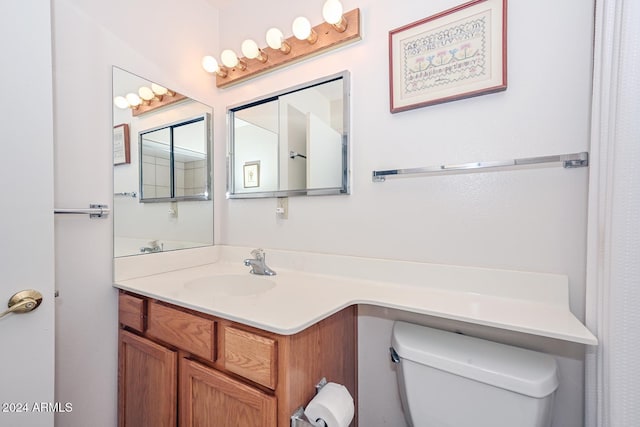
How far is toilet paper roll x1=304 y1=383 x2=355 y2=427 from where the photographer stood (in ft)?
2.45

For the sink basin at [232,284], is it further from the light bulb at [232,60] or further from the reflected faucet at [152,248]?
the light bulb at [232,60]

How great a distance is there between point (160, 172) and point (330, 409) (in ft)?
4.44

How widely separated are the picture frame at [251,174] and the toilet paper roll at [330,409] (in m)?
1.09

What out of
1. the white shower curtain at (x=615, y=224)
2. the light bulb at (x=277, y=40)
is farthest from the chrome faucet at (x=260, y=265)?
the white shower curtain at (x=615, y=224)

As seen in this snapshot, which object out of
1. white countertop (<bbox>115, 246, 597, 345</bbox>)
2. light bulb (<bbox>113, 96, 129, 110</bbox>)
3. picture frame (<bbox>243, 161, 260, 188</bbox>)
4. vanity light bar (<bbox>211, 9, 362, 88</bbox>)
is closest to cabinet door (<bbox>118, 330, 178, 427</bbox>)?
white countertop (<bbox>115, 246, 597, 345</bbox>)

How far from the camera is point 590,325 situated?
75cm

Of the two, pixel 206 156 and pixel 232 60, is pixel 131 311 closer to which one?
pixel 206 156

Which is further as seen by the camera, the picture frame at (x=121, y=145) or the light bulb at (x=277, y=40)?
the light bulb at (x=277, y=40)

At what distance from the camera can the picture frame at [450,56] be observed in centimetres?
94

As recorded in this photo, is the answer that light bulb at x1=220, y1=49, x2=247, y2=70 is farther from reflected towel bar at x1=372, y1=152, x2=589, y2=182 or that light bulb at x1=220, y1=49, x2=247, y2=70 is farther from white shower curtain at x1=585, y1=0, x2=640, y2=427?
white shower curtain at x1=585, y1=0, x2=640, y2=427

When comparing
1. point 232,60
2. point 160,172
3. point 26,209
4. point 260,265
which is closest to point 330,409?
point 260,265

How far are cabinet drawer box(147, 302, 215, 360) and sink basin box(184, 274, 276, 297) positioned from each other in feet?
0.71

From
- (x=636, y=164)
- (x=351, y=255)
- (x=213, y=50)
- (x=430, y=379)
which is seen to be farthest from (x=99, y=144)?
(x=636, y=164)

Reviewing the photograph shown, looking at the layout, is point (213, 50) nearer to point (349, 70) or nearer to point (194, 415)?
point (349, 70)
